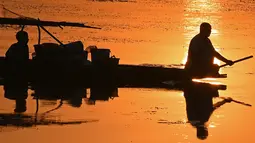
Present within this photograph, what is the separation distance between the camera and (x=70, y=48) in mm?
18422

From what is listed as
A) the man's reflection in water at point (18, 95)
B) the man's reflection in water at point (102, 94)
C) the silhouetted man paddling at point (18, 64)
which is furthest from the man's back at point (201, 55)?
the man's reflection in water at point (18, 95)

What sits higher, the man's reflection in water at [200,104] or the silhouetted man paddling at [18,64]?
the silhouetted man paddling at [18,64]

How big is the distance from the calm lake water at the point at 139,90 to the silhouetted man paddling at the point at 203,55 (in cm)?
58

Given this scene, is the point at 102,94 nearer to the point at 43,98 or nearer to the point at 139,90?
the point at 139,90

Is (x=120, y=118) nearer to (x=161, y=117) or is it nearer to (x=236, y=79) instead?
(x=161, y=117)

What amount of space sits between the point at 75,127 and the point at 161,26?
61.7 ft

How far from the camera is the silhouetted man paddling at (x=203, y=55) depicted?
17.6m

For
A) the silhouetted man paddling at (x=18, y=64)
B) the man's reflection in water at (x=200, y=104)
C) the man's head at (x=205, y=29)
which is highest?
the man's head at (x=205, y=29)

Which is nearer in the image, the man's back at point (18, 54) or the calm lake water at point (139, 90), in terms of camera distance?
the calm lake water at point (139, 90)

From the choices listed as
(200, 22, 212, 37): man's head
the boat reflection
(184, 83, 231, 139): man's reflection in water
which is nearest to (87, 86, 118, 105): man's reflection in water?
the boat reflection

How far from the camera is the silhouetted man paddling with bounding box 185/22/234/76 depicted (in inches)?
693

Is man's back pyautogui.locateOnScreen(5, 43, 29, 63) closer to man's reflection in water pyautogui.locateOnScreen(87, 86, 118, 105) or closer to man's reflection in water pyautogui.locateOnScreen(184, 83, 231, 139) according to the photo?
man's reflection in water pyautogui.locateOnScreen(87, 86, 118, 105)

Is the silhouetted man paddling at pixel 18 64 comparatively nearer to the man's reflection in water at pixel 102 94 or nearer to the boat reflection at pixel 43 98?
the boat reflection at pixel 43 98

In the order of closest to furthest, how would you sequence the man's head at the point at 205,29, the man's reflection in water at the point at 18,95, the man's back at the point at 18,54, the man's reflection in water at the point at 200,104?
the man's reflection in water at the point at 200,104 < the man's reflection in water at the point at 18,95 < the man's head at the point at 205,29 < the man's back at the point at 18,54
